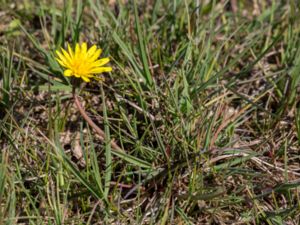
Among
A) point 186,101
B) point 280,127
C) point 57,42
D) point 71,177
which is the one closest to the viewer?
point 71,177

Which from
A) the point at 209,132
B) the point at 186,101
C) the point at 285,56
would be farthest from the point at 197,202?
the point at 285,56

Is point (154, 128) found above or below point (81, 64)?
below

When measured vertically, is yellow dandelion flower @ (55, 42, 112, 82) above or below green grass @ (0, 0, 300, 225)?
above

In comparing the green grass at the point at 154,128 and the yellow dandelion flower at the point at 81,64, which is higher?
the yellow dandelion flower at the point at 81,64

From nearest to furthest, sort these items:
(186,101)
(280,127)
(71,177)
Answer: (71,177)
(186,101)
(280,127)

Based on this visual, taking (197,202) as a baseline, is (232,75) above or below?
above

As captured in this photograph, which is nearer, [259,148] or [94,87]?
[259,148]

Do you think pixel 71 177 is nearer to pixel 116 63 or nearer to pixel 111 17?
pixel 116 63

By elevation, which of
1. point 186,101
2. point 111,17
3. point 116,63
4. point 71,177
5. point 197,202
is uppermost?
point 111,17
